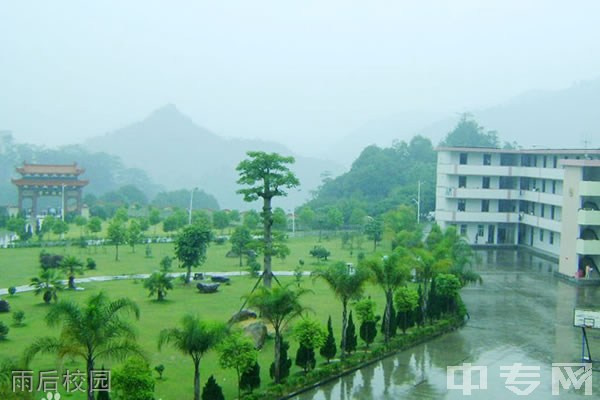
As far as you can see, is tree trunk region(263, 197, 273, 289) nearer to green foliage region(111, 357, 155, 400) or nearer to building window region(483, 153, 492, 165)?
green foliage region(111, 357, 155, 400)

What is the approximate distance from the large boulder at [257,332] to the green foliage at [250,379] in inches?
130

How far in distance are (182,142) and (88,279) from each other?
153 metres

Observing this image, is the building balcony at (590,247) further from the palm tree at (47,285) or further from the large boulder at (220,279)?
the palm tree at (47,285)

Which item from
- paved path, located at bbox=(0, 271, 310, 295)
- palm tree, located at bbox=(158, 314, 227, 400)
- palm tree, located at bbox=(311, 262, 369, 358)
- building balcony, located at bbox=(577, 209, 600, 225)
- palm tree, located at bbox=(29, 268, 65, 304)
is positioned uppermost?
building balcony, located at bbox=(577, 209, 600, 225)

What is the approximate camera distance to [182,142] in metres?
178

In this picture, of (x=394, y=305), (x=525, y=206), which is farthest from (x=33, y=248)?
(x=525, y=206)

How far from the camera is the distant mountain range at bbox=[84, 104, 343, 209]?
465 ft

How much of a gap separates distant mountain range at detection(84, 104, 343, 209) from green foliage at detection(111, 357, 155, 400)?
388 feet

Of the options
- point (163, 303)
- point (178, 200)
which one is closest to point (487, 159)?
point (163, 303)

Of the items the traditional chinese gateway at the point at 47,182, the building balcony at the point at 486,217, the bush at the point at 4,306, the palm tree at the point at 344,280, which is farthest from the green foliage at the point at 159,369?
the traditional chinese gateway at the point at 47,182

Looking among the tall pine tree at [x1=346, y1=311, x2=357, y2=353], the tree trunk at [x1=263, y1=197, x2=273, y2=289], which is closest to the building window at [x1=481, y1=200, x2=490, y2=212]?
the tree trunk at [x1=263, y1=197, x2=273, y2=289]

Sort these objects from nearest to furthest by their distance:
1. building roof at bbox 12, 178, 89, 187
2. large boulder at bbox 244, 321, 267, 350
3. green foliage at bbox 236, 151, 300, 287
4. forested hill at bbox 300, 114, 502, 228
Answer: large boulder at bbox 244, 321, 267, 350, green foliage at bbox 236, 151, 300, 287, forested hill at bbox 300, 114, 502, 228, building roof at bbox 12, 178, 89, 187

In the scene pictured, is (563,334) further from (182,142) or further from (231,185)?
(182,142)

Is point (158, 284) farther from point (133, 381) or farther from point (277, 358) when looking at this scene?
point (133, 381)
